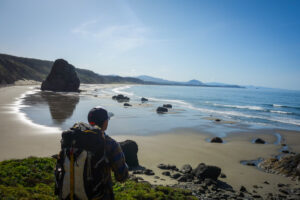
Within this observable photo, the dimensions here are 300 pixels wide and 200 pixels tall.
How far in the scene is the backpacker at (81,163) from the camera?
3039mm

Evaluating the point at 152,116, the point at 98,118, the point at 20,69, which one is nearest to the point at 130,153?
the point at 98,118

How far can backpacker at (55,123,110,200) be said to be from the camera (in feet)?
9.97

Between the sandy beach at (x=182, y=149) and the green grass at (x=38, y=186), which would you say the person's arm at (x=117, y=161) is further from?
the sandy beach at (x=182, y=149)

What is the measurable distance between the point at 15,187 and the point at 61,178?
3.53 meters

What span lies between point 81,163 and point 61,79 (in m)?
68.4

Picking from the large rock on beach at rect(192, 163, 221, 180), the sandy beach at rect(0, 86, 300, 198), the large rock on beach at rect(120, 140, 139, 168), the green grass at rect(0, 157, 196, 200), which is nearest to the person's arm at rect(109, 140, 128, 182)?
the green grass at rect(0, 157, 196, 200)

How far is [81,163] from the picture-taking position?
3.03 metres

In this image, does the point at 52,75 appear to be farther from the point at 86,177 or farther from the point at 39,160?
the point at 86,177

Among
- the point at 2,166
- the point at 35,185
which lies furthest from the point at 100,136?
the point at 2,166

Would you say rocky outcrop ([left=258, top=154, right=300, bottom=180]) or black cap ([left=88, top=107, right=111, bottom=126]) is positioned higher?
black cap ([left=88, top=107, right=111, bottom=126])

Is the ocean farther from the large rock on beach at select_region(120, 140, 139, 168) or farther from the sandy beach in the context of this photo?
the large rock on beach at select_region(120, 140, 139, 168)

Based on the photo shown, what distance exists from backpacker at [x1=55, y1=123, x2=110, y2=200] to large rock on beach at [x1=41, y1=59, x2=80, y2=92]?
6720 cm

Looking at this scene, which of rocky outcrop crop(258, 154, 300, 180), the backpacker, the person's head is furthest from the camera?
rocky outcrop crop(258, 154, 300, 180)

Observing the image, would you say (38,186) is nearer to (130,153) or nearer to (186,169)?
(130,153)
